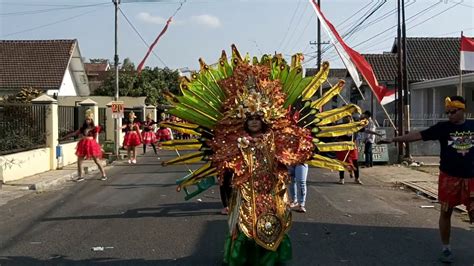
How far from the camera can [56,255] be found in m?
6.59

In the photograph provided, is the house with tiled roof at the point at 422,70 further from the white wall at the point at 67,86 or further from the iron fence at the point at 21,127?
the white wall at the point at 67,86

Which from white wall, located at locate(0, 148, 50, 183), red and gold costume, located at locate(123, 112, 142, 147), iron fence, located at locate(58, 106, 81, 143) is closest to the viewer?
white wall, located at locate(0, 148, 50, 183)

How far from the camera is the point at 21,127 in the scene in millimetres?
15703

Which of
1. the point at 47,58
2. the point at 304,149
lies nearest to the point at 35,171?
the point at 304,149

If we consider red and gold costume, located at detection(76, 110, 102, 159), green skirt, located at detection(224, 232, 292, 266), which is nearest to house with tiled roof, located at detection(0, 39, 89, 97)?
red and gold costume, located at detection(76, 110, 102, 159)

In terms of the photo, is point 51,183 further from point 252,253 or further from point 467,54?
point 467,54

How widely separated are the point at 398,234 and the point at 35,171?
10697mm

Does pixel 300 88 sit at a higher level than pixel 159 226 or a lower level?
higher

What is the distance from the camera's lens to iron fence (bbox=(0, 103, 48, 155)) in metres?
14.7

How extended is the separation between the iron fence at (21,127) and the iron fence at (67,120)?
2079 millimetres

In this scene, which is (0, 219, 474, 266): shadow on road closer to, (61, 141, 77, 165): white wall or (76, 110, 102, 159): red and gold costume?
(76, 110, 102, 159): red and gold costume

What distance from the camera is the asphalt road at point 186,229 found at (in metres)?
6.48

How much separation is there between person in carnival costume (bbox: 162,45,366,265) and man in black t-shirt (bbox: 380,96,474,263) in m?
1.27

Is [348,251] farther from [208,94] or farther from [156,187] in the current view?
[156,187]
